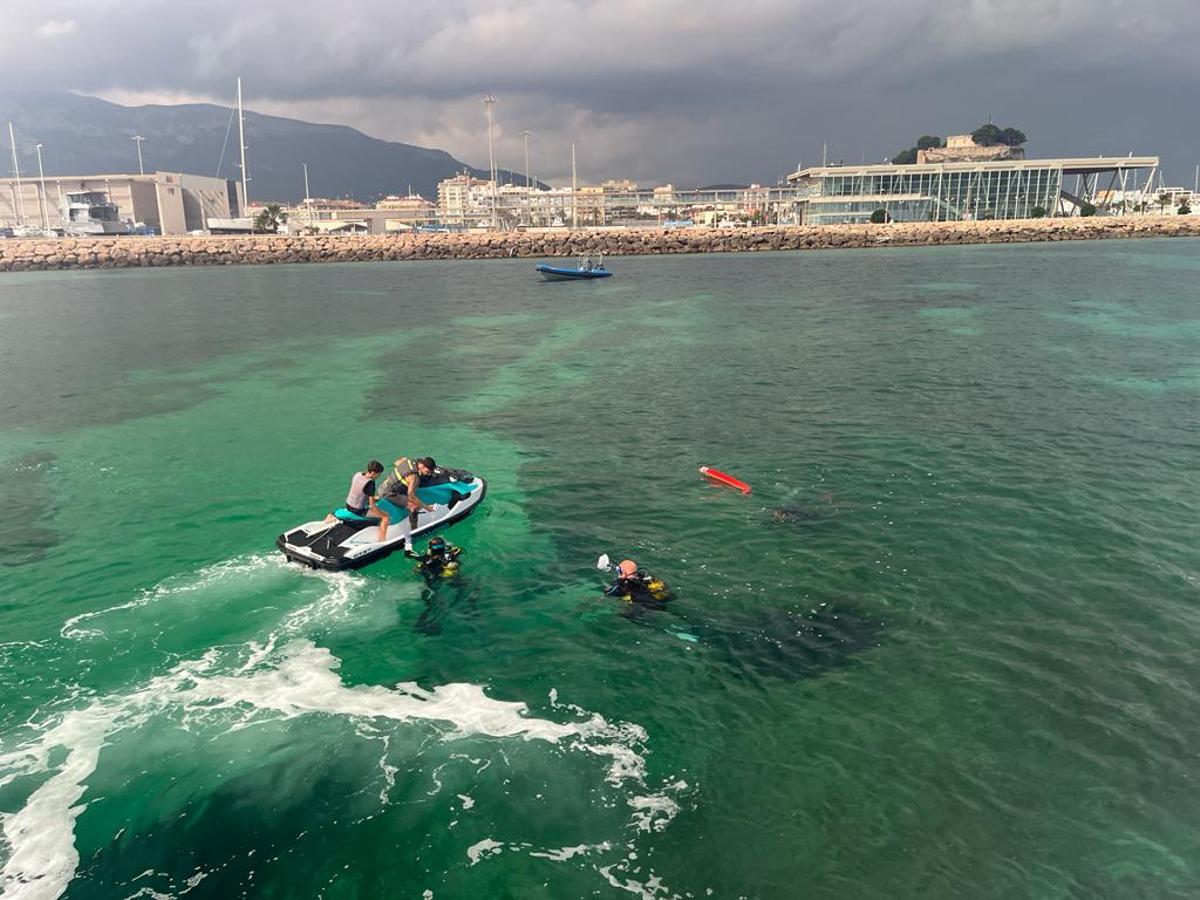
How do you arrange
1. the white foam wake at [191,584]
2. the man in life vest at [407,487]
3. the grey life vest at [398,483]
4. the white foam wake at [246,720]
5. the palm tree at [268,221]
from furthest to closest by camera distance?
the palm tree at [268,221], the grey life vest at [398,483], the man in life vest at [407,487], the white foam wake at [191,584], the white foam wake at [246,720]

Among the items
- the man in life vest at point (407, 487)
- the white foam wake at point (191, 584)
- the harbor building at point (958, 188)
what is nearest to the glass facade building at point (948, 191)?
the harbor building at point (958, 188)

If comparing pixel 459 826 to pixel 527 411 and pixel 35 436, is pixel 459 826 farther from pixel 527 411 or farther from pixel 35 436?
pixel 35 436

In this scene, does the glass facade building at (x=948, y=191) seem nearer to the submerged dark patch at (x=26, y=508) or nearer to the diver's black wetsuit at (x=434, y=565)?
the submerged dark patch at (x=26, y=508)

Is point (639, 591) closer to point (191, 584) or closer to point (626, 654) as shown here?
point (626, 654)

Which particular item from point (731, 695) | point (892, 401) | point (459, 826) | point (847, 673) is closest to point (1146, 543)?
point (847, 673)

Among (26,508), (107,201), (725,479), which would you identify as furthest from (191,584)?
(107,201)

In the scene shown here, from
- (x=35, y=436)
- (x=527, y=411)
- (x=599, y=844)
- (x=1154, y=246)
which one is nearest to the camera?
(x=599, y=844)

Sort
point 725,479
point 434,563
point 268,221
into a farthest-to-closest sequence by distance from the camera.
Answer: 1. point 268,221
2. point 725,479
3. point 434,563
